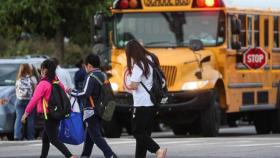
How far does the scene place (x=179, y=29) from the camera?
2198 centimetres

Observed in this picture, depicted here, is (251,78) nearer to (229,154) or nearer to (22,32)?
(229,154)

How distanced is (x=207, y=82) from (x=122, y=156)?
565 centimetres

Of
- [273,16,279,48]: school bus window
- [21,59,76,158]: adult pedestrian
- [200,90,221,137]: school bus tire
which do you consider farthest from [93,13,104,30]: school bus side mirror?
[21,59,76,158]: adult pedestrian

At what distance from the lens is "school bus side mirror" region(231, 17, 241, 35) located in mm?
21859

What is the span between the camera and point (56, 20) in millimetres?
32625

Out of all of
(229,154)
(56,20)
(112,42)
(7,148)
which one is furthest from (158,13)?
(56,20)

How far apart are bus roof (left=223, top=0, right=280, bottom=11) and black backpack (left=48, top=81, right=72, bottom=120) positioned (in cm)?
773

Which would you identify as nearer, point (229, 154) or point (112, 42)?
point (229, 154)

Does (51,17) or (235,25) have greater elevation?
(235,25)

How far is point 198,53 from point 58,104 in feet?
23.7

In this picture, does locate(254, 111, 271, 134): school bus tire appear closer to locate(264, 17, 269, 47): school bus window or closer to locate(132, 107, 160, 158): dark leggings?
locate(264, 17, 269, 47): school bus window

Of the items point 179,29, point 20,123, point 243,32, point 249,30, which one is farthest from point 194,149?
point 249,30

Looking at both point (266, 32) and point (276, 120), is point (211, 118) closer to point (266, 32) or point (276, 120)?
point (266, 32)

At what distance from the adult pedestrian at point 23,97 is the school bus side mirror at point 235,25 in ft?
13.9
